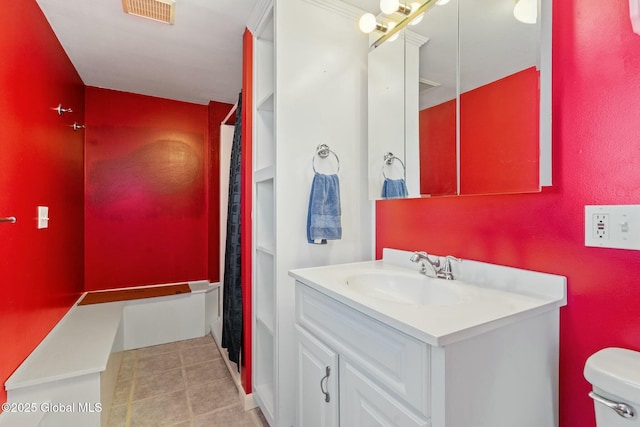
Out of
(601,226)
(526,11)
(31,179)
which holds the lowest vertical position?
(601,226)

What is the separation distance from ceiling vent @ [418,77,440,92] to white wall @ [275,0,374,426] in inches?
15.0

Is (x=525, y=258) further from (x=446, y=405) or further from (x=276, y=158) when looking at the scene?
(x=276, y=158)

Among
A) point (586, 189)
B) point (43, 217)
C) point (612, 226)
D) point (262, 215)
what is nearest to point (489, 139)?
point (586, 189)

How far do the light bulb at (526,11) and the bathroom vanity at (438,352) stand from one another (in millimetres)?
828

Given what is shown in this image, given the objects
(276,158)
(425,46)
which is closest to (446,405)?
(276,158)

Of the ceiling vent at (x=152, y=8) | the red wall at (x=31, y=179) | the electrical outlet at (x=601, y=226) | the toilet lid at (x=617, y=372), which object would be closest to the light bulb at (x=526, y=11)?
the electrical outlet at (x=601, y=226)

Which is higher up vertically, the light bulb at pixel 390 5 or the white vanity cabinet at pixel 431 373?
the light bulb at pixel 390 5

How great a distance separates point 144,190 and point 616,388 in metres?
3.40

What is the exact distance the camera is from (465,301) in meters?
0.96

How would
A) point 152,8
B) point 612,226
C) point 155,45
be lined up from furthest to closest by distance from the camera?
point 155,45 → point 152,8 → point 612,226

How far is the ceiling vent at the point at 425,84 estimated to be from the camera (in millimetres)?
1318

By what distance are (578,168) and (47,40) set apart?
2774 mm

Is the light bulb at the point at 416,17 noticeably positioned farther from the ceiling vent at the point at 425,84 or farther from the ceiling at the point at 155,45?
the ceiling at the point at 155,45

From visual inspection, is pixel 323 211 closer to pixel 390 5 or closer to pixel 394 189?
pixel 394 189
